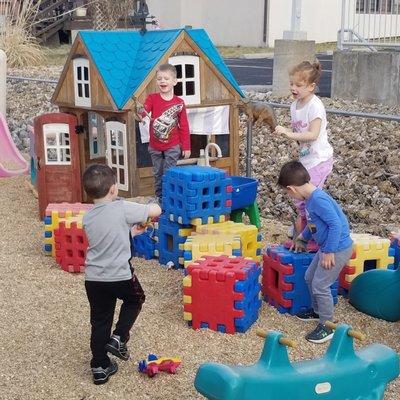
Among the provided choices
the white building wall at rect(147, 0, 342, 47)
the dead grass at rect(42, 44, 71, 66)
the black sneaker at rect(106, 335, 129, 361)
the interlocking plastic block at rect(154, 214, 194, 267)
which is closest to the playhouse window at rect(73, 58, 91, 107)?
the interlocking plastic block at rect(154, 214, 194, 267)

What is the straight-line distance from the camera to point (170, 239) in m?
5.68

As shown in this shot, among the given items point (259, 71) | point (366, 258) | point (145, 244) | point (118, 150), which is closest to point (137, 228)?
point (366, 258)

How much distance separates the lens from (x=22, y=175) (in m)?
8.92

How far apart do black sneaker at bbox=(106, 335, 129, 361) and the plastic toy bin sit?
85.1 inches

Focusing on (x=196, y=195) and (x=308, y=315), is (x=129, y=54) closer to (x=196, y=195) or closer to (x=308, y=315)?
(x=196, y=195)

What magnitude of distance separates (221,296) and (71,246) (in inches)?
58.9

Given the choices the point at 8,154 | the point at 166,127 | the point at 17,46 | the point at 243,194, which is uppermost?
the point at 166,127

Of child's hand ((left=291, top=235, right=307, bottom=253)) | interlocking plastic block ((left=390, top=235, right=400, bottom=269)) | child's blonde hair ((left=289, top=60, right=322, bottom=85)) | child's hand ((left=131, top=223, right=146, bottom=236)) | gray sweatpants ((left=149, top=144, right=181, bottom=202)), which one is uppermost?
child's blonde hair ((left=289, top=60, right=322, bottom=85))

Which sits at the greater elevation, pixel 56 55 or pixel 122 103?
pixel 122 103

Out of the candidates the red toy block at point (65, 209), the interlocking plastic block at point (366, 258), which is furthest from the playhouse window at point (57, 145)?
the interlocking plastic block at point (366, 258)

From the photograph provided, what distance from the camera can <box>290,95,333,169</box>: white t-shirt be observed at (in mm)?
5230

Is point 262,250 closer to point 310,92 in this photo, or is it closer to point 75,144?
point 310,92

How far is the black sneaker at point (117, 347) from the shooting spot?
3904mm

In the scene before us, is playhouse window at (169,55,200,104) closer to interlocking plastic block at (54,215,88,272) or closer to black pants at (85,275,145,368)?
interlocking plastic block at (54,215,88,272)
